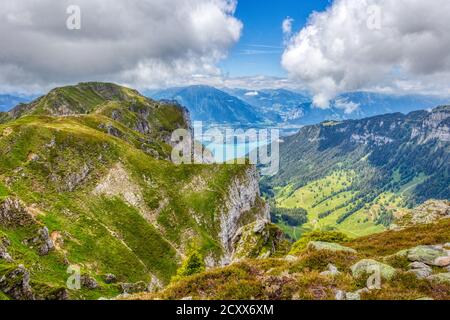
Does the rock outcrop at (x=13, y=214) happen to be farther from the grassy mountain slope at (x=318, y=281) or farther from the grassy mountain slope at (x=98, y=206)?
the grassy mountain slope at (x=318, y=281)

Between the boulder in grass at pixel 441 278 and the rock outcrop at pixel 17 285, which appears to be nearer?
the boulder in grass at pixel 441 278

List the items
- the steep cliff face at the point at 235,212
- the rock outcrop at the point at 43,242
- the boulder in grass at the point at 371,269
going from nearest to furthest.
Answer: the boulder in grass at the point at 371,269 → the rock outcrop at the point at 43,242 → the steep cliff face at the point at 235,212

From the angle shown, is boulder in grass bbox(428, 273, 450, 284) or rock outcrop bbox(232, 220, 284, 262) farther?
rock outcrop bbox(232, 220, 284, 262)

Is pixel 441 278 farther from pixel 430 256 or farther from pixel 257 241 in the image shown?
pixel 257 241

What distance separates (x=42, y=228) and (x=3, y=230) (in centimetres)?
809

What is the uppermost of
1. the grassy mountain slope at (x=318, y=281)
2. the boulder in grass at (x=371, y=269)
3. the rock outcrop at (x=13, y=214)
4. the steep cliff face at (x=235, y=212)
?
the boulder in grass at (x=371, y=269)

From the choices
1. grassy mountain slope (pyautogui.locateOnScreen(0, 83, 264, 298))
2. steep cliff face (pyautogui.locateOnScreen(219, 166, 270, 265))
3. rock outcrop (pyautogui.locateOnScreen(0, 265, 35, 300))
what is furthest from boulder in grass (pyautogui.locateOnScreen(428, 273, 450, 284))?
steep cliff face (pyautogui.locateOnScreen(219, 166, 270, 265))

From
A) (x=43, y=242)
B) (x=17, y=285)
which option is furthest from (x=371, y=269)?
(x=43, y=242)

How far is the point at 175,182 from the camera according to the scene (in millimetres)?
155375

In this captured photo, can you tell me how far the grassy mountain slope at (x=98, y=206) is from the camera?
8625 centimetres

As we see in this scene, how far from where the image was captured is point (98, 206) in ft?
401

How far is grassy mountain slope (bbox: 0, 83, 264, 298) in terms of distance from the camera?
86.2 meters

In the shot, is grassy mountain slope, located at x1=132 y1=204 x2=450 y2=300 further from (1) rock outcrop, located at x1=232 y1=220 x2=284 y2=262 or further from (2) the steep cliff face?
(2) the steep cliff face

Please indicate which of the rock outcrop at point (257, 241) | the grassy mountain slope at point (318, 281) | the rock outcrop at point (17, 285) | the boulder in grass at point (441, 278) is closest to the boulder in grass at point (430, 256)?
the grassy mountain slope at point (318, 281)
